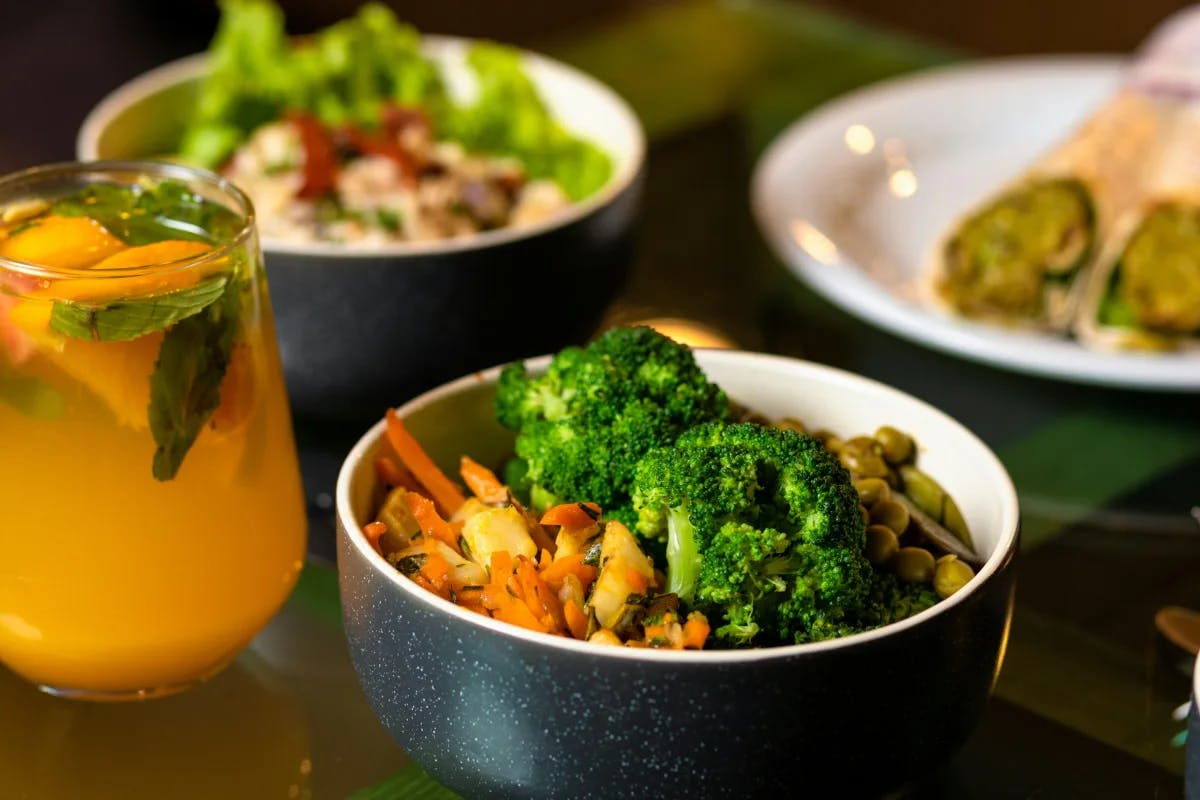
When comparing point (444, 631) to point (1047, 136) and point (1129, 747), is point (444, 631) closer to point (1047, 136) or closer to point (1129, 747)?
point (1129, 747)

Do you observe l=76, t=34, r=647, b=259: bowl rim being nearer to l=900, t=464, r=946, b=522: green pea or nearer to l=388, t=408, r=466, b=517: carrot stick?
l=388, t=408, r=466, b=517: carrot stick

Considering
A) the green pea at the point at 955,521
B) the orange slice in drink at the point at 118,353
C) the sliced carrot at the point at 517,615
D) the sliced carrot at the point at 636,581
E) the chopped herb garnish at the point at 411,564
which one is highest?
the orange slice in drink at the point at 118,353

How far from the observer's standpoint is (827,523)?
3.35 feet

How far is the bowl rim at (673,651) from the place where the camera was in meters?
0.93

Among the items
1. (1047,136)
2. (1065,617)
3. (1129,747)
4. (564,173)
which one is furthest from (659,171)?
(1129,747)

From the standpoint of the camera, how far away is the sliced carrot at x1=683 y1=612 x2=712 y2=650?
0.98m

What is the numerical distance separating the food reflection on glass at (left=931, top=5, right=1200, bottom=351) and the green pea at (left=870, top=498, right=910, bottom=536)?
2.94 feet

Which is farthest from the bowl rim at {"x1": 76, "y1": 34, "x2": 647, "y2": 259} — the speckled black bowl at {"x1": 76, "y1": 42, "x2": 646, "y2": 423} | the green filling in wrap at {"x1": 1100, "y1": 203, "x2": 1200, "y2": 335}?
the green filling in wrap at {"x1": 1100, "y1": 203, "x2": 1200, "y2": 335}

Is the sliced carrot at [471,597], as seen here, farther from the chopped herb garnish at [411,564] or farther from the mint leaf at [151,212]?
the mint leaf at [151,212]

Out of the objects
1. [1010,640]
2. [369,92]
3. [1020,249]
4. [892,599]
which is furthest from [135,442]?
[1020,249]

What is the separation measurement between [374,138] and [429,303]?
0.49 metres

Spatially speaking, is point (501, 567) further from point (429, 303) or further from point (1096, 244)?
point (1096, 244)

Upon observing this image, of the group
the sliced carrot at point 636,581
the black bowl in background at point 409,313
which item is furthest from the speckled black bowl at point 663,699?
the black bowl in background at point 409,313

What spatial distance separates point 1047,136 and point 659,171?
76 cm
